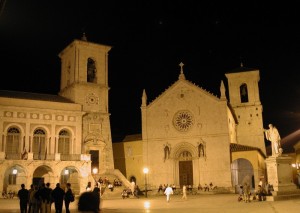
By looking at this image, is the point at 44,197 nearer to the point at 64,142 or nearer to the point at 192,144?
the point at 64,142

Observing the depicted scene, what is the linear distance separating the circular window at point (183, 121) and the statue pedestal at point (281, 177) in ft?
65.5

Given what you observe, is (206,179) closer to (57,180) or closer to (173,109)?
(173,109)

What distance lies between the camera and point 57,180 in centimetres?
3575

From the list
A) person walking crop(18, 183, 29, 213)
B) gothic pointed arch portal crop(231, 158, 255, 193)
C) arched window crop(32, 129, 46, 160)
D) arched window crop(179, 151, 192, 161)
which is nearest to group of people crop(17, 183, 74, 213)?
person walking crop(18, 183, 29, 213)

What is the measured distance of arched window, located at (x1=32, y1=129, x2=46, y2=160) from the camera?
121ft

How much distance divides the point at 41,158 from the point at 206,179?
55.6ft

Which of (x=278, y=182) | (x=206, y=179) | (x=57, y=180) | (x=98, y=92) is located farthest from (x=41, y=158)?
Result: (x=278, y=182)

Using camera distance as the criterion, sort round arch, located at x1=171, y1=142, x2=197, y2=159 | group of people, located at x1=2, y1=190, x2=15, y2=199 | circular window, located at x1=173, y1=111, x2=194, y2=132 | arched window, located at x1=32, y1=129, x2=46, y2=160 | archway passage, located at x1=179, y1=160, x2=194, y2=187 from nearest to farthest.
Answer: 1. group of people, located at x1=2, y1=190, x2=15, y2=199
2. arched window, located at x1=32, y1=129, x2=46, y2=160
3. archway passage, located at x1=179, y1=160, x2=194, y2=187
4. round arch, located at x1=171, y1=142, x2=197, y2=159
5. circular window, located at x1=173, y1=111, x2=194, y2=132

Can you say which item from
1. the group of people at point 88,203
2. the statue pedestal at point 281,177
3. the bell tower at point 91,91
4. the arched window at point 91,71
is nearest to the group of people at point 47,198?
the group of people at point 88,203

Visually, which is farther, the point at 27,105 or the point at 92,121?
the point at 92,121

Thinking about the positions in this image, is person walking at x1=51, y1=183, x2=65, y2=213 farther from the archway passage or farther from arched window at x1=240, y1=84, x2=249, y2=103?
arched window at x1=240, y1=84, x2=249, y2=103

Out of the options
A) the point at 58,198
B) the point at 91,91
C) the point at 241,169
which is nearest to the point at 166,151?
the point at 241,169

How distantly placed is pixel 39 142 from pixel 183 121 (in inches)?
615

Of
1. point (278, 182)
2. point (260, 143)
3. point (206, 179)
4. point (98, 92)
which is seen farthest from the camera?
point (260, 143)
